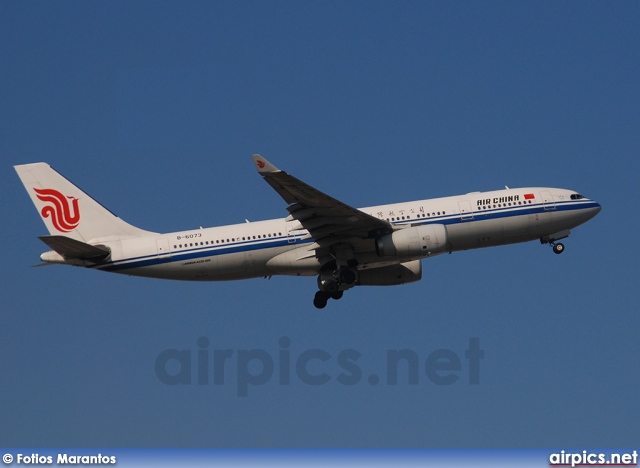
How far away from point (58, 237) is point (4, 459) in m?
13.0

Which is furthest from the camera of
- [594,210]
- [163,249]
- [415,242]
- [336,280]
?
[594,210]

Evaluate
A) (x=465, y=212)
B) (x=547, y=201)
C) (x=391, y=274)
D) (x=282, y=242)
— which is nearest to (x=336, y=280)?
(x=282, y=242)

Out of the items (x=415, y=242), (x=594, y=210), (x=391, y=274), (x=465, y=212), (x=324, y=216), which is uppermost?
(x=594, y=210)

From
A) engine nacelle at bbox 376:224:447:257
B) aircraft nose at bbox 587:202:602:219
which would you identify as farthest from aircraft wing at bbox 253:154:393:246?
aircraft nose at bbox 587:202:602:219

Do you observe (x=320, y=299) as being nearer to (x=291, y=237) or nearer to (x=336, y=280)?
(x=336, y=280)

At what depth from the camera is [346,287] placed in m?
57.2

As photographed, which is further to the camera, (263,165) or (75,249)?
(75,249)

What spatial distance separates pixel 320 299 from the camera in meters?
58.6

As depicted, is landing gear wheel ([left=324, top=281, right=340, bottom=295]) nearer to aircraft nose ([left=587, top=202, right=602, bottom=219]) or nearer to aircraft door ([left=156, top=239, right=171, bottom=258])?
aircraft door ([left=156, top=239, right=171, bottom=258])

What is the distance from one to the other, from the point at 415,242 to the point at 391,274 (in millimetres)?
5485

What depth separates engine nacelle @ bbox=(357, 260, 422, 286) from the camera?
59.0m

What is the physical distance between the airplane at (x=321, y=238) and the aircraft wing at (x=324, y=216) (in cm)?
5

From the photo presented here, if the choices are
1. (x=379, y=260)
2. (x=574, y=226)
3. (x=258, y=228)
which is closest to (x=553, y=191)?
(x=574, y=226)

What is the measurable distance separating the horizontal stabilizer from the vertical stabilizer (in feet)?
6.82
